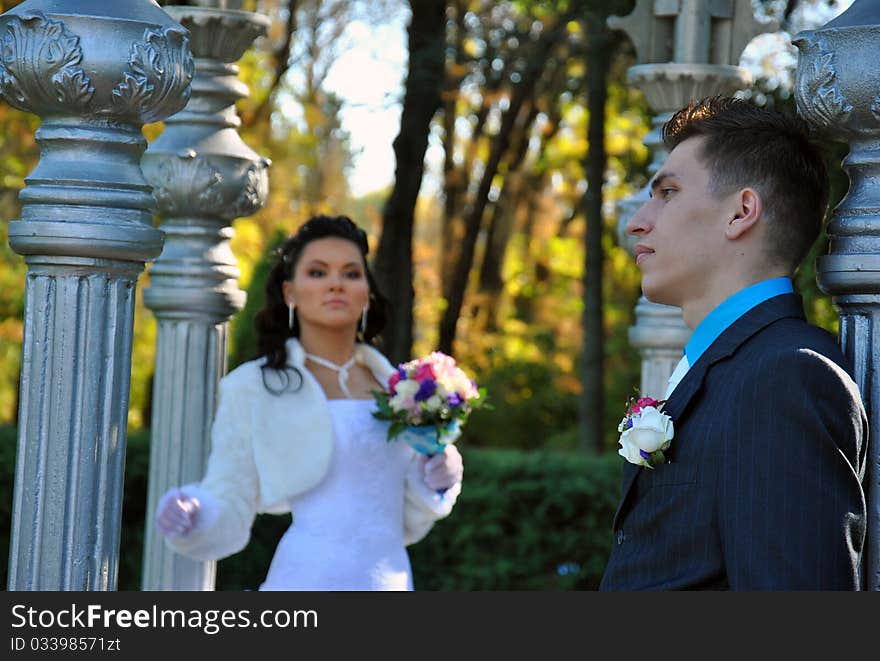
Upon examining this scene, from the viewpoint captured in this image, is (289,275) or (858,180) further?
(289,275)

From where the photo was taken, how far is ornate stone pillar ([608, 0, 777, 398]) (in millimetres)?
4953

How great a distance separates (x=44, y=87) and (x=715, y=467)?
1.64 m

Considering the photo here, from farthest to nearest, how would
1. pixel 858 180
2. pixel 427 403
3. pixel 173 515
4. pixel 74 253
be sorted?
1. pixel 427 403
2. pixel 173 515
3. pixel 74 253
4. pixel 858 180

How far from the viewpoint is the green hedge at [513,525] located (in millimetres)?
8164

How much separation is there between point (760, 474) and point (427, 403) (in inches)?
88.1

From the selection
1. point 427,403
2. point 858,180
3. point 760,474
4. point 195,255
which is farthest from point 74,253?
point 195,255

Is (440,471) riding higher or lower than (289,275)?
lower

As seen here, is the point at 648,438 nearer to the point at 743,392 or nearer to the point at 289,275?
the point at 743,392

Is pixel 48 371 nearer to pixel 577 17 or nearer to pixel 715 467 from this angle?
pixel 715 467

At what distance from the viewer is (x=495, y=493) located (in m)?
8.29

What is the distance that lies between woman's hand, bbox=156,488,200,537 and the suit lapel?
2085 millimetres

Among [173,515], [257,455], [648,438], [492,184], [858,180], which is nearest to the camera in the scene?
[648,438]

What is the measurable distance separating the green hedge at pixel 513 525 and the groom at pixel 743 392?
563cm

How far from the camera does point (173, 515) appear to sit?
4.24 meters
